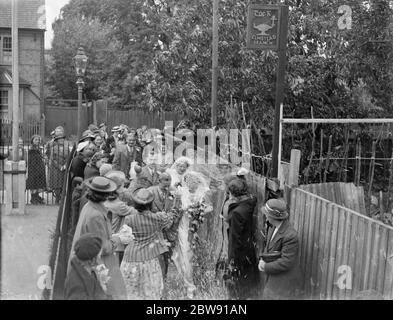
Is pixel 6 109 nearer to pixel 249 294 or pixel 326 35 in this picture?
pixel 326 35

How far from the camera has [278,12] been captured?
679 cm

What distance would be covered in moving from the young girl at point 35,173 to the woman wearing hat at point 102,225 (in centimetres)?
676

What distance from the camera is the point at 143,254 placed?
5762 mm

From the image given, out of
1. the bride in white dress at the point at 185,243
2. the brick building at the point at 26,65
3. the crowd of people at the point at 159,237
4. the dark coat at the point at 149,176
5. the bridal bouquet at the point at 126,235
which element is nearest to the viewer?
the crowd of people at the point at 159,237

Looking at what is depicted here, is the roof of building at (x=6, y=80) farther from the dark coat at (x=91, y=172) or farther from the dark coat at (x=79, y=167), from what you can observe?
the dark coat at (x=91, y=172)

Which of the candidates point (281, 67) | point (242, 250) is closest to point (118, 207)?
point (242, 250)

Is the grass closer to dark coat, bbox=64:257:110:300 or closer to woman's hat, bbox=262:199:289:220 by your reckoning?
woman's hat, bbox=262:199:289:220

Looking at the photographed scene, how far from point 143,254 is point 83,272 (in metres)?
1.71

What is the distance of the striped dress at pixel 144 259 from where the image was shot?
224 inches

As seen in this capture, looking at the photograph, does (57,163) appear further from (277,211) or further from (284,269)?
(284,269)

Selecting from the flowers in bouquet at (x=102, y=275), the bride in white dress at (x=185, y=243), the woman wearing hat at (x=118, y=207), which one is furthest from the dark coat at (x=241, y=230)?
the flowers in bouquet at (x=102, y=275)

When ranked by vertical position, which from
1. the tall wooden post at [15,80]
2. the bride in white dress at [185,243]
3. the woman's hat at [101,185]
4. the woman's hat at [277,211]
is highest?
the tall wooden post at [15,80]

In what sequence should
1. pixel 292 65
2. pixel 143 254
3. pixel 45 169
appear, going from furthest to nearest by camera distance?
pixel 292 65, pixel 45 169, pixel 143 254
